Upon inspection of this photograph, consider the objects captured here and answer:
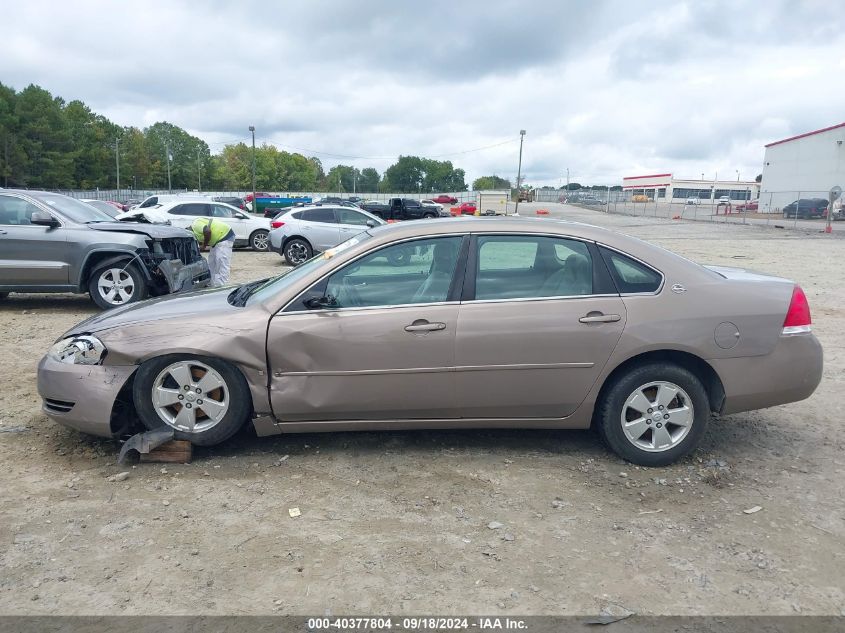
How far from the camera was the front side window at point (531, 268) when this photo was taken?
4.07 m

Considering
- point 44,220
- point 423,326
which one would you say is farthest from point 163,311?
point 44,220

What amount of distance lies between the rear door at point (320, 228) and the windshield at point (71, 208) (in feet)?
21.0

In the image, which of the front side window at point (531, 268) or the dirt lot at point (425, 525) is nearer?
the dirt lot at point (425, 525)

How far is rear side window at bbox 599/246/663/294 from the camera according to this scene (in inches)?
160

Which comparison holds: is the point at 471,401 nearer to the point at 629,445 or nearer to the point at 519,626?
the point at 629,445

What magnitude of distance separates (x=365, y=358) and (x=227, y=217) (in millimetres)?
16721

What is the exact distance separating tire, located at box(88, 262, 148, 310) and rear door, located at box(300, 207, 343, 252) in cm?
751

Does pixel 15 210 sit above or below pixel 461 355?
above

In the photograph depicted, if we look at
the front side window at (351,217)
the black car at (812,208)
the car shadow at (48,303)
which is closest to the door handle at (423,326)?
the car shadow at (48,303)

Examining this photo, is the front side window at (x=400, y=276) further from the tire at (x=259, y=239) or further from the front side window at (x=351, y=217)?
the tire at (x=259, y=239)

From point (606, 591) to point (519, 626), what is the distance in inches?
19.0

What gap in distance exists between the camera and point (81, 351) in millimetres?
4043

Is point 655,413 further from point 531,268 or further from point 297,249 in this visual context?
point 297,249

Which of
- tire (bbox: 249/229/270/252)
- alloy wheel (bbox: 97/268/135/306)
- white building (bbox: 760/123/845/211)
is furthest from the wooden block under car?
white building (bbox: 760/123/845/211)
